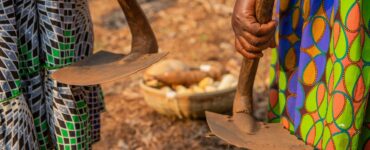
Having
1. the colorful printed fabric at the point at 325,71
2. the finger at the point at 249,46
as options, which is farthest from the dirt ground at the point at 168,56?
the finger at the point at 249,46

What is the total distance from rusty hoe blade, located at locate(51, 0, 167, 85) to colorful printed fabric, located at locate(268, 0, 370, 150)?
1.47 feet

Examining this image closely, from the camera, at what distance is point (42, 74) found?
2.06 m

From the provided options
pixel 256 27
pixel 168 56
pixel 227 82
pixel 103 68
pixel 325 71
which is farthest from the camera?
pixel 168 56

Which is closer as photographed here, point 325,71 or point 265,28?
point 265,28

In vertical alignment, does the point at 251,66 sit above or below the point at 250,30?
below

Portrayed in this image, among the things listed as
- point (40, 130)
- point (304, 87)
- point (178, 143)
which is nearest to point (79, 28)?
point (40, 130)

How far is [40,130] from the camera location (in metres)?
2.11

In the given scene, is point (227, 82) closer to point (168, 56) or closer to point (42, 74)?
point (168, 56)

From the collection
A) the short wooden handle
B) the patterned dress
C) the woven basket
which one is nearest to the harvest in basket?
the woven basket

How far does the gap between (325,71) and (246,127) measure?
30 centimetres

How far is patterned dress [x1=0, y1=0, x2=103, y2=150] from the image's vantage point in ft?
6.19

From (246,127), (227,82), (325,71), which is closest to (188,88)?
(227,82)

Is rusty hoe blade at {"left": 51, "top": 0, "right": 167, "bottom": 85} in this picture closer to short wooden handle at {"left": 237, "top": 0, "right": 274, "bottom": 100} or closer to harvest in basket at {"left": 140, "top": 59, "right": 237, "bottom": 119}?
short wooden handle at {"left": 237, "top": 0, "right": 274, "bottom": 100}

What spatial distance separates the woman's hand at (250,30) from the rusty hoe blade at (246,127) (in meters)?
0.09
